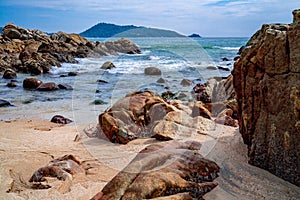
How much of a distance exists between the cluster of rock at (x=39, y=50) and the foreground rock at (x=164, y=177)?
16.3 metres

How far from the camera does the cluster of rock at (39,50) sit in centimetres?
1878

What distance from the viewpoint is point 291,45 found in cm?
335

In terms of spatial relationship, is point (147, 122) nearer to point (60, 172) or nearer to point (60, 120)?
point (60, 172)

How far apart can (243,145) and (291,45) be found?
5.78 ft

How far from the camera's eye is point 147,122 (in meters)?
5.86

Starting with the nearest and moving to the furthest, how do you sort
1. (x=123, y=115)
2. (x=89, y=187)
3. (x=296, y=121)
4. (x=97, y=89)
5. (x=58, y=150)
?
(x=296, y=121), (x=89, y=187), (x=58, y=150), (x=123, y=115), (x=97, y=89)

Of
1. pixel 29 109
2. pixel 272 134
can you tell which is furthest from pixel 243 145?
pixel 29 109

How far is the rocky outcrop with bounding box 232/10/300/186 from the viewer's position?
10.8ft

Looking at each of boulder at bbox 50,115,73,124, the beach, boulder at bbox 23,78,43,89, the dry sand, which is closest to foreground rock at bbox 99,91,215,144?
the beach

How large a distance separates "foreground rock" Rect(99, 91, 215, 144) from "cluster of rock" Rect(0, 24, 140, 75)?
13689 mm

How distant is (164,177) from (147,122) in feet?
9.54

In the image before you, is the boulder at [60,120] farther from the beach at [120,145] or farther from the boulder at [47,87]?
the boulder at [47,87]

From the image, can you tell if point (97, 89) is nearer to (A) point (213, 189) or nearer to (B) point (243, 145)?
(B) point (243, 145)

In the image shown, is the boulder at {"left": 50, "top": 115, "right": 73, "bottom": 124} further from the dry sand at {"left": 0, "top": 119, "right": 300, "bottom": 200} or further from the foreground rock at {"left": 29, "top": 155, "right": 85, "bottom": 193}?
the foreground rock at {"left": 29, "top": 155, "right": 85, "bottom": 193}
